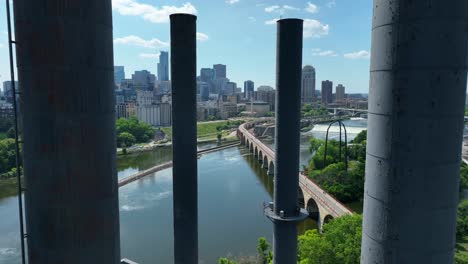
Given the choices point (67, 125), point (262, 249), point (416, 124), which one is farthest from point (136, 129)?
point (416, 124)

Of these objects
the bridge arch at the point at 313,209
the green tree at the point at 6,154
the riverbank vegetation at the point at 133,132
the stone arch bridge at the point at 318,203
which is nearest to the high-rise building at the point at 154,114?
the riverbank vegetation at the point at 133,132

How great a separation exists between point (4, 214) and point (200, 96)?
161630 mm

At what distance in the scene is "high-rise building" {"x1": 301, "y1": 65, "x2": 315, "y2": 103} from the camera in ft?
548

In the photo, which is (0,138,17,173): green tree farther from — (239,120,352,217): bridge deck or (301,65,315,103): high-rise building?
(301,65,315,103): high-rise building

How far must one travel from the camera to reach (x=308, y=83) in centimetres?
16838

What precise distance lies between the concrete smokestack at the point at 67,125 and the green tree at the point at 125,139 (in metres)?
54.5

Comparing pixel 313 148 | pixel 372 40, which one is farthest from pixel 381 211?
pixel 313 148

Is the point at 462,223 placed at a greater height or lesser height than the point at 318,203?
greater

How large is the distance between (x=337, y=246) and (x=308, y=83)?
536 ft

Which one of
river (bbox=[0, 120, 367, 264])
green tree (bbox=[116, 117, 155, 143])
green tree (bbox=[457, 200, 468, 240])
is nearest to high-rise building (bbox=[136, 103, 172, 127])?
green tree (bbox=[116, 117, 155, 143])

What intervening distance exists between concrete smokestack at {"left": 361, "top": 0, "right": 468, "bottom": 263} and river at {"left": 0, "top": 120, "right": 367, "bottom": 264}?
16196 mm

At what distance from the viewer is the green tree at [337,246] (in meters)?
11.1

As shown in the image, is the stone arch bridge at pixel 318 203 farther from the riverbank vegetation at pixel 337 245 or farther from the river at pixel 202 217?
the riverbank vegetation at pixel 337 245

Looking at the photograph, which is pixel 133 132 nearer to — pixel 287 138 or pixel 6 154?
pixel 6 154
